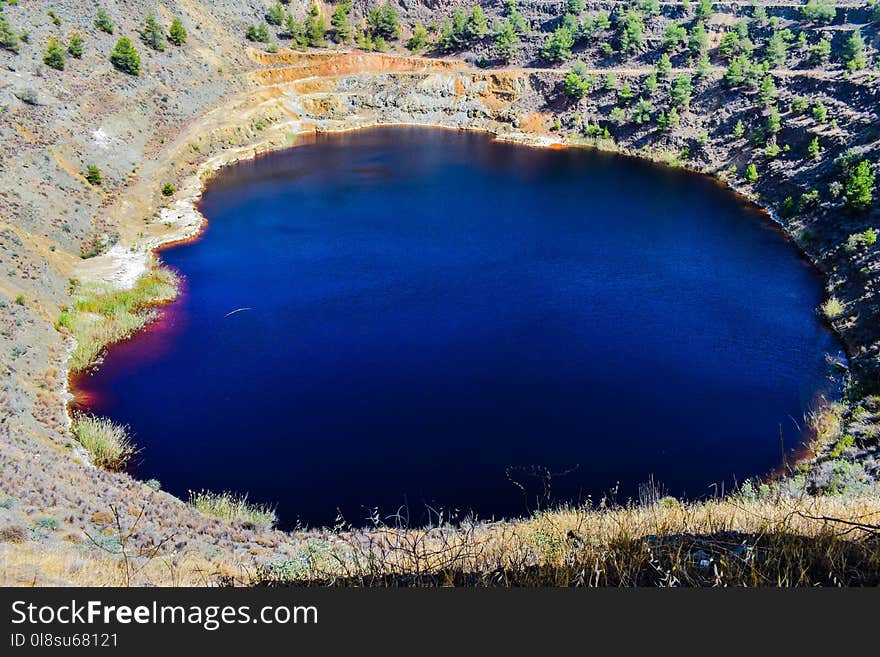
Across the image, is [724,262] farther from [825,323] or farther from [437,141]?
[437,141]

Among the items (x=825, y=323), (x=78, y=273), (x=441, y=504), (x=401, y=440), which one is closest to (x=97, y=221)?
(x=78, y=273)

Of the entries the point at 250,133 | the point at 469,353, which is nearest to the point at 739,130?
the point at 469,353

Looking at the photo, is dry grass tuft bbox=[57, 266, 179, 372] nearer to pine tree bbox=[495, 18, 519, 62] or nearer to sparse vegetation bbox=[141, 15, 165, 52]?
sparse vegetation bbox=[141, 15, 165, 52]

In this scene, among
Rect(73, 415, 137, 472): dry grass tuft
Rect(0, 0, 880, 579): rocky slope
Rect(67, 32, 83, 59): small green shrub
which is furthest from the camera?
Rect(67, 32, 83, 59): small green shrub

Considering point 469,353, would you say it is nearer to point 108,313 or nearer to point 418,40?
point 108,313

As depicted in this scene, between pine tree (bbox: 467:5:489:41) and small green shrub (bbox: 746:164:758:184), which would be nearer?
small green shrub (bbox: 746:164:758:184)

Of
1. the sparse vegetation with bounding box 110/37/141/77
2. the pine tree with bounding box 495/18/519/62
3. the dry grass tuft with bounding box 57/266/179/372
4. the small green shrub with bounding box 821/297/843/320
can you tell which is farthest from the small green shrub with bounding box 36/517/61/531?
the pine tree with bounding box 495/18/519/62

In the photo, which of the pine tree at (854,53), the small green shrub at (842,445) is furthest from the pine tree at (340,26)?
the small green shrub at (842,445)
